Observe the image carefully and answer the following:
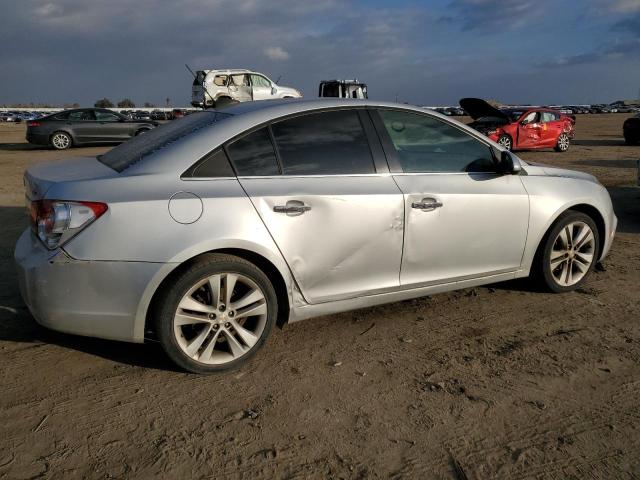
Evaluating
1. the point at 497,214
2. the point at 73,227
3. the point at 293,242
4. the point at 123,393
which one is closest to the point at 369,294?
the point at 293,242

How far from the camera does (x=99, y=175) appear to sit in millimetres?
3197

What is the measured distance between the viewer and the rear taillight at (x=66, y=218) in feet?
9.55

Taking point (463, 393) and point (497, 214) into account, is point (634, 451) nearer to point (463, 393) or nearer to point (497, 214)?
point (463, 393)

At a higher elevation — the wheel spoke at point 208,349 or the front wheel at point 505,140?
the front wheel at point 505,140

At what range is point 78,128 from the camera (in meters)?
18.3

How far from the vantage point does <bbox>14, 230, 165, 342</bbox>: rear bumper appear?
115 inches

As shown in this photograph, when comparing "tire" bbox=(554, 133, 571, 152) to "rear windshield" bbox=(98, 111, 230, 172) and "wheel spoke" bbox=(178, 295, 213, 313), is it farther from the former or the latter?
"wheel spoke" bbox=(178, 295, 213, 313)

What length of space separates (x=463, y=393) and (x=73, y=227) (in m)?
2.26

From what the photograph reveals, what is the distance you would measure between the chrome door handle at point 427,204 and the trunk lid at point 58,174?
6.14 ft

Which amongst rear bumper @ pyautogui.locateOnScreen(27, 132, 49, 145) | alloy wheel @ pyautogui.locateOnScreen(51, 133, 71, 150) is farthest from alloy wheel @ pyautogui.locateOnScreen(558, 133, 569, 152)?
rear bumper @ pyautogui.locateOnScreen(27, 132, 49, 145)

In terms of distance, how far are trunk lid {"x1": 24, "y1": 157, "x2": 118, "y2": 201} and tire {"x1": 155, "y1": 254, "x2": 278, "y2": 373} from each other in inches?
30.6

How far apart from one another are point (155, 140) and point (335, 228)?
1.31 metres

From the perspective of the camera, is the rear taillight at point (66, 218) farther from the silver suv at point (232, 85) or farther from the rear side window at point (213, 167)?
the silver suv at point (232, 85)

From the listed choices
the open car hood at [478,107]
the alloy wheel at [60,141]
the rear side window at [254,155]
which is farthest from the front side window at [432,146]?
the alloy wheel at [60,141]
